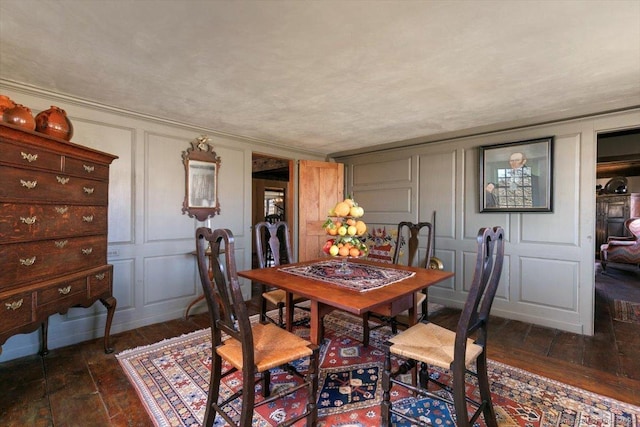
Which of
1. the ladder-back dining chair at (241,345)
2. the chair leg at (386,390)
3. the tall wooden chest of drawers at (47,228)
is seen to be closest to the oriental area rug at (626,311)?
the chair leg at (386,390)

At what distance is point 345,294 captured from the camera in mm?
1650

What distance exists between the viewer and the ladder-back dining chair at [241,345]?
52.6 inches

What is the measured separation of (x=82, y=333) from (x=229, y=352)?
2253mm

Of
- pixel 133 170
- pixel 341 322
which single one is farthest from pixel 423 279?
pixel 133 170

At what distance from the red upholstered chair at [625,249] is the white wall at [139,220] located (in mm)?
7780

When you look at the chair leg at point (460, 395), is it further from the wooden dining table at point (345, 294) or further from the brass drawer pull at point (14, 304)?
Result: the brass drawer pull at point (14, 304)

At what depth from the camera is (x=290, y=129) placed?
Result: 12.2ft

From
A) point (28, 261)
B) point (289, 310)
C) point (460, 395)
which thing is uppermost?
point (28, 261)

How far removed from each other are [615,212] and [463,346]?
9.37 metres

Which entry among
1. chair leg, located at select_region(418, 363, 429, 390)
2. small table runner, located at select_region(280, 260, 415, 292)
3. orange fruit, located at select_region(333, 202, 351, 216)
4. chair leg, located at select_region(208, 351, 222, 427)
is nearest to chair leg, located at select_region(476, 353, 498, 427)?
chair leg, located at select_region(418, 363, 429, 390)

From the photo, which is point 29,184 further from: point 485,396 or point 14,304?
point 485,396

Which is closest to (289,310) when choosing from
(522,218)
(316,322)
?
(316,322)

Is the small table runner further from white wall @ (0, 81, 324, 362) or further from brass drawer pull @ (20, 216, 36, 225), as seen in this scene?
white wall @ (0, 81, 324, 362)

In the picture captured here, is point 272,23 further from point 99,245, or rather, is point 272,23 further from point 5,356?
point 5,356
